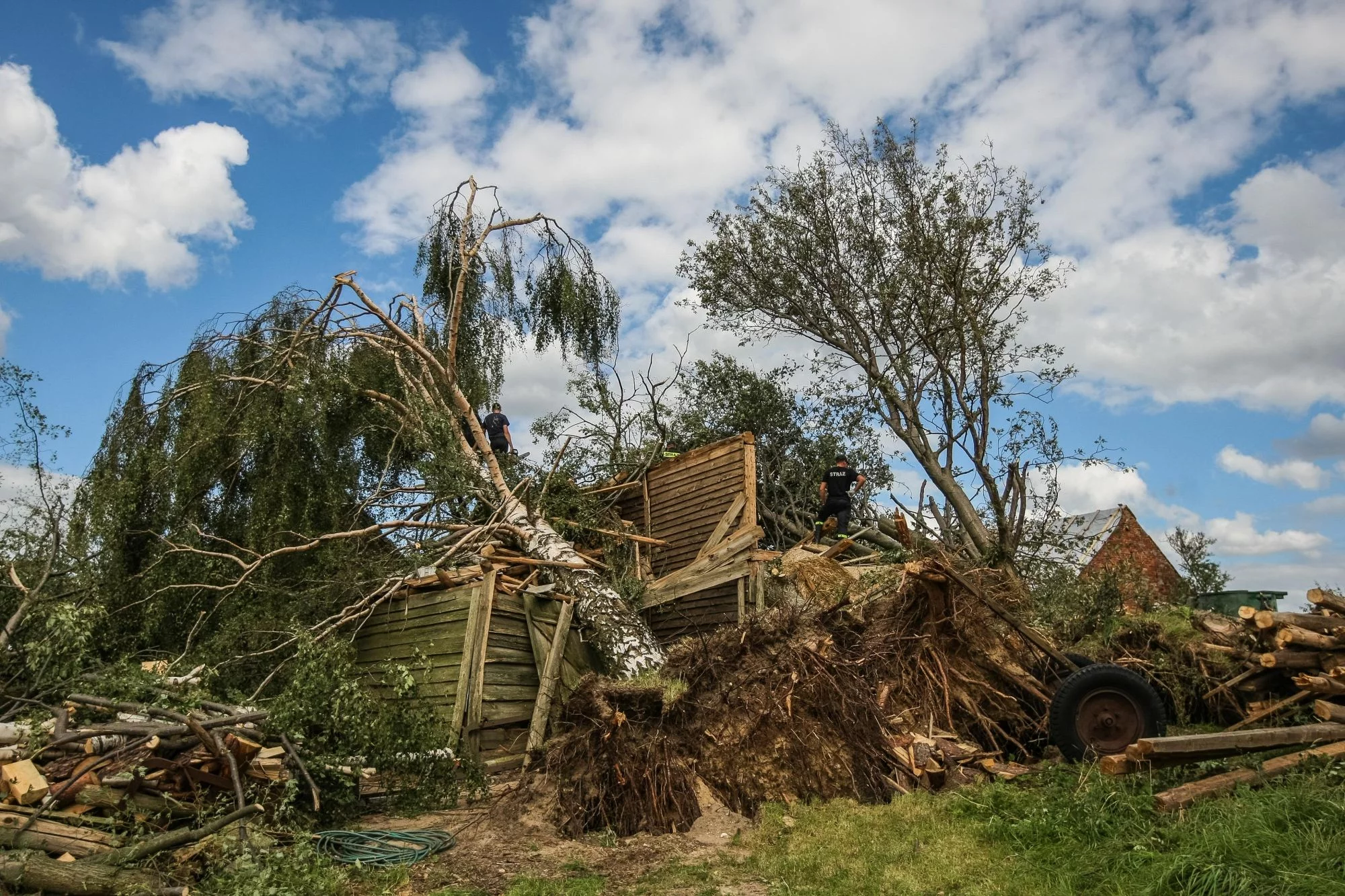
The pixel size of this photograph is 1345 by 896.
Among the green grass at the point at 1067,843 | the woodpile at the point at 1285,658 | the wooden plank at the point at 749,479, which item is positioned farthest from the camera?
the wooden plank at the point at 749,479

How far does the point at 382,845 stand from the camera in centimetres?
603

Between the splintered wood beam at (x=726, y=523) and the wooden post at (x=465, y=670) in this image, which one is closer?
the wooden post at (x=465, y=670)

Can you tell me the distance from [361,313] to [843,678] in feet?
27.0

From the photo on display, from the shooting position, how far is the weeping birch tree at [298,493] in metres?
9.35

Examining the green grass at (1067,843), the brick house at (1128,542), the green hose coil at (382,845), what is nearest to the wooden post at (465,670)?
the green hose coil at (382,845)

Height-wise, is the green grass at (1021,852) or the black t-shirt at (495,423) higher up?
the black t-shirt at (495,423)

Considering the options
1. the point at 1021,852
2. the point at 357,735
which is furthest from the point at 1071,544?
the point at 357,735

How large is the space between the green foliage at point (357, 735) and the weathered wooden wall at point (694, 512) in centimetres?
400

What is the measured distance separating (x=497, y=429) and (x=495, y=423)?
9 cm

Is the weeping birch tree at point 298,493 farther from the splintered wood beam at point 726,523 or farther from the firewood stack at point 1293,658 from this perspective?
the firewood stack at point 1293,658

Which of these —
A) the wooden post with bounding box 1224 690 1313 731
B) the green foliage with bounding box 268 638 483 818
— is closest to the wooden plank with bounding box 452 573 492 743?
the green foliage with bounding box 268 638 483 818

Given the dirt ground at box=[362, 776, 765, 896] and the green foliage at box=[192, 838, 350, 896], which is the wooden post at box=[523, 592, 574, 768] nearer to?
the dirt ground at box=[362, 776, 765, 896]

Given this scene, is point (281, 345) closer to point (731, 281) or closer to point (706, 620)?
point (706, 620)

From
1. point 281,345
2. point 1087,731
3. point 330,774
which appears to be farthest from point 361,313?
point 1087,731
